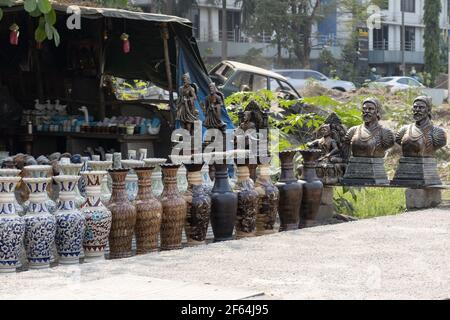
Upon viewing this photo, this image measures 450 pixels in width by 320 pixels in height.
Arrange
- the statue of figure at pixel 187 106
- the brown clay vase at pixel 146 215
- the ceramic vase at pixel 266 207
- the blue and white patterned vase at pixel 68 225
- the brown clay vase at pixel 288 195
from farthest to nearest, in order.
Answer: the statue of figure at pixel 187 106, the brown clay vase at pixel 288 195, the ceramic vase at pixel 266 207, the brown clay vase at pixel 146 215, the blue and white patterned vase at pixel 68 225

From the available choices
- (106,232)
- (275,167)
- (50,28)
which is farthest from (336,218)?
(50,28)

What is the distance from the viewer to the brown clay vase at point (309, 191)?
28.9ft

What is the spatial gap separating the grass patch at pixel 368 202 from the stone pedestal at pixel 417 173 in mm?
567

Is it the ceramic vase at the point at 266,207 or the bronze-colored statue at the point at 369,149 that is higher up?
the bronze-colored statue at the point at 369,149

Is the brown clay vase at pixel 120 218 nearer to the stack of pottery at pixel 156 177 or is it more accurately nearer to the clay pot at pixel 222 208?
the stack of pottery at pixel 156 177

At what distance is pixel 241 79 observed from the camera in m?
17.3

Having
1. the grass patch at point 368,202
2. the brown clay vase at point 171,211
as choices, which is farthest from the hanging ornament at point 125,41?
the brown clay vase at point 171,211

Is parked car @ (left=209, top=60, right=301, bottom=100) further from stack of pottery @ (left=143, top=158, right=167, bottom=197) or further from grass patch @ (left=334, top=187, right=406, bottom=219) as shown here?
stack of pottery @ (left=143, top=158, right=167, bottom=197)

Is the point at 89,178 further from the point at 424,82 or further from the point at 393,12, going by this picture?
the point at 393,12

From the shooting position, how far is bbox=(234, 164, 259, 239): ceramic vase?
7992 mm

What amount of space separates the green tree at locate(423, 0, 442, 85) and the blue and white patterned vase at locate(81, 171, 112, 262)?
2921 centimetres

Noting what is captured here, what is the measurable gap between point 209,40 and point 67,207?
2988 centimetres

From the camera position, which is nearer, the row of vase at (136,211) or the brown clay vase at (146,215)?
the row of vase at (136,211)

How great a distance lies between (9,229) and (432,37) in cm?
3094
